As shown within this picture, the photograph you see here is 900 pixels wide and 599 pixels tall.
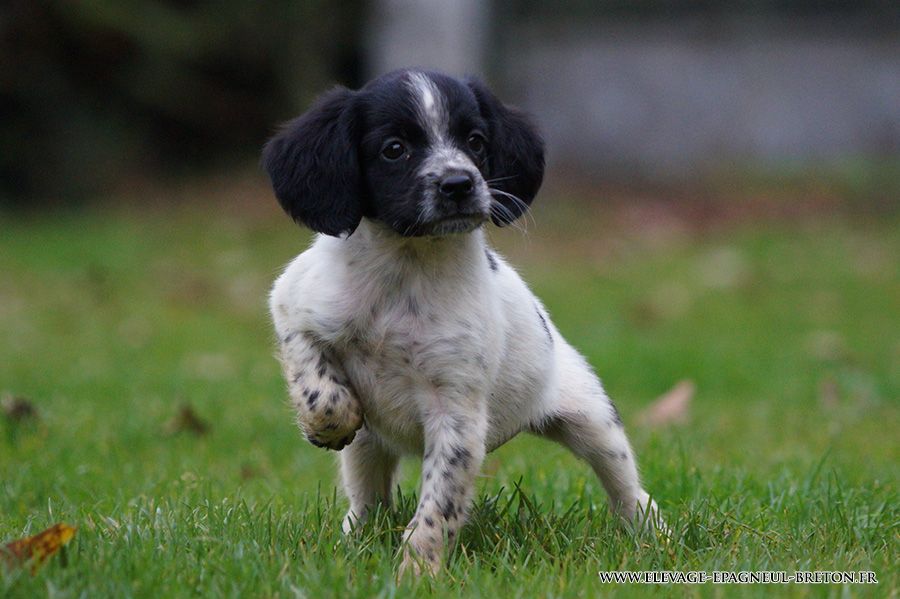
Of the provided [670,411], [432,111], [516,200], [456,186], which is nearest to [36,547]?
[456,186]

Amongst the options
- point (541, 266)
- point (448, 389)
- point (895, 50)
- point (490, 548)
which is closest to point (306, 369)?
point (448, 389)

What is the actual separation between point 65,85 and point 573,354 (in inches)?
494

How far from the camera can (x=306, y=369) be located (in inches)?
147

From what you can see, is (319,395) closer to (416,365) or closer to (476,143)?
(416,365)

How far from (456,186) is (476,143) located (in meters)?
0.37

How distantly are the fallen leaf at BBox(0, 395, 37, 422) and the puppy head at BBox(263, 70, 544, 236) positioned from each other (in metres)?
2.35

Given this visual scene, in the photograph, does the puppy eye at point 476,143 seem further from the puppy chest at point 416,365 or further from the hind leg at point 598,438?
the hind leg at point 598,438

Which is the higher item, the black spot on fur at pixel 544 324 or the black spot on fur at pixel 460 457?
the black spot on fur at pixel 544 324

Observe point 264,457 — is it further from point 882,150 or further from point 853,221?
point 882,150

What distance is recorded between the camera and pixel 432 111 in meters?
3.81

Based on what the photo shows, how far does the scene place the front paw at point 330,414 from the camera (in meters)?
3.63

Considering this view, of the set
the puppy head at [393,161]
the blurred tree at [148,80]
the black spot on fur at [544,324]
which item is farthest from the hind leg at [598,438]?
the blurred tree at [148,80]

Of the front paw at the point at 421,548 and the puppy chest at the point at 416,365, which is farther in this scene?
the puppy chest at the point at 416,365

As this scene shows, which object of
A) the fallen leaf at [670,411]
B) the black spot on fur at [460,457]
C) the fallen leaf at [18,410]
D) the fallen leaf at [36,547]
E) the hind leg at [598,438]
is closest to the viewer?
the fallen leaf at [36,547]
